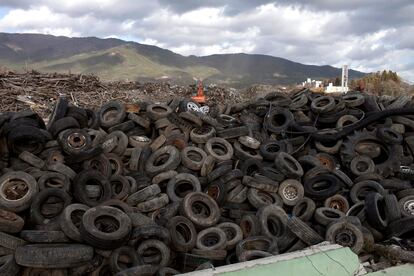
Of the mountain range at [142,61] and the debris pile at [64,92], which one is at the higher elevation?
the mountain range at [142,61]

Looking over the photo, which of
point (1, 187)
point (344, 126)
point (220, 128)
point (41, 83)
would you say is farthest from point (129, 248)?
point (41, 83)

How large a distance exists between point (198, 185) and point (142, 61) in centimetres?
13321

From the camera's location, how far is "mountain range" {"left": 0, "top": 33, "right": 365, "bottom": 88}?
125375mm

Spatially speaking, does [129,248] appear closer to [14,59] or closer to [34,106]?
[34,106]

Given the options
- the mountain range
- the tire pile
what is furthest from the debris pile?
the mountain range

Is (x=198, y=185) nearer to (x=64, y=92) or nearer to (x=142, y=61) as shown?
(x=64, y=92)

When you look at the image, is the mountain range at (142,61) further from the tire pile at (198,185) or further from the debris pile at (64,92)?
the tire pile at (198,185)

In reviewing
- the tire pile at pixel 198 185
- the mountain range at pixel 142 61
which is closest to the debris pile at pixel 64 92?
the tire pile at pixel 198 185

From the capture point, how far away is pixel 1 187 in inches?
250

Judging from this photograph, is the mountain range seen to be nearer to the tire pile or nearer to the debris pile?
the debris pile

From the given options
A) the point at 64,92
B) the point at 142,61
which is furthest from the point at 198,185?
the point at 142,61

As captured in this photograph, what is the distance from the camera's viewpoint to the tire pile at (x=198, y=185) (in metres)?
5.66

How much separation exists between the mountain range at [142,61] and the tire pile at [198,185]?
10475 cm

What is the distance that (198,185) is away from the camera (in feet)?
24.1
